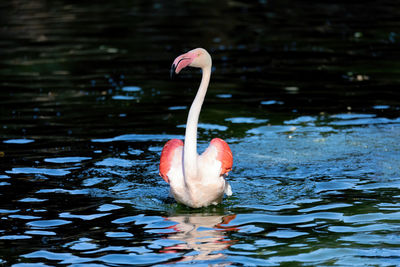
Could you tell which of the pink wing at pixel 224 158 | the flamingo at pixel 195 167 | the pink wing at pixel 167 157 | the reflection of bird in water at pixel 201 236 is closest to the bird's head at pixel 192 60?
the flamingo at pixel 195 167

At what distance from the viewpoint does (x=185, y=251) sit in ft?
21.8

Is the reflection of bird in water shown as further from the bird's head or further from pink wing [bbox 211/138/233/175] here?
the bird's head

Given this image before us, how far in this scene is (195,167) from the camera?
299 inches

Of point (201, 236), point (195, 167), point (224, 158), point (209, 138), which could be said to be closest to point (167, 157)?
point (195, 167)

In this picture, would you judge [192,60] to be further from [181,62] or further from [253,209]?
[253,209]

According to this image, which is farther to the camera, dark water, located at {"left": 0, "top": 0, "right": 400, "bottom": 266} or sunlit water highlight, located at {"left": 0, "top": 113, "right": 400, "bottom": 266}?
dark water, located at {"left": 0, "top": 0, "right": 400, "bottom": 266}

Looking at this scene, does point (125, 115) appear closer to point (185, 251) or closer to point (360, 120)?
point (360, 120)

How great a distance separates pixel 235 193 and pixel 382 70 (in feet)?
25.1

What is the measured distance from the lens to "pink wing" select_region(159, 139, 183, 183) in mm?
7898

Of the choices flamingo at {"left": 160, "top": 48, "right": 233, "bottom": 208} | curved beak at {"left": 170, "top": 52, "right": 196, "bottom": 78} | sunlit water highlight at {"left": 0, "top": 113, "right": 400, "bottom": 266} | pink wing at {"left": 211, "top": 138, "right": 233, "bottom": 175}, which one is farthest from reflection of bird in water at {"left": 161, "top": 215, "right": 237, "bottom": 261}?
curved beak at {"left": 170, "top": 52, "right": 196, "bottom": 78}

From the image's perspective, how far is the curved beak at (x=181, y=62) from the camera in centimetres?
744

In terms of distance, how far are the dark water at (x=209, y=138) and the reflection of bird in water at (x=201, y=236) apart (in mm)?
26

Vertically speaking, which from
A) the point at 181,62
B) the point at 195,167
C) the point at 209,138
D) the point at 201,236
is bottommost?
the point at 201,236

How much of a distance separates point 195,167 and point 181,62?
1.16 meters
